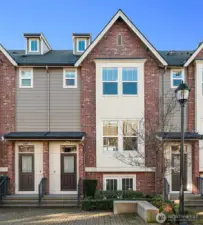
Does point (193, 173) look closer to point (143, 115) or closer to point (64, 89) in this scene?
point (143, 115)

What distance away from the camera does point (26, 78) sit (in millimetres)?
15508

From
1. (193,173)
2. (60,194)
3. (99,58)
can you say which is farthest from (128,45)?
(60,194)

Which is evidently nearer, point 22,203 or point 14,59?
point 22,203

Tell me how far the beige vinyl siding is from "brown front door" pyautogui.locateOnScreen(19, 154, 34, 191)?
1.74 m

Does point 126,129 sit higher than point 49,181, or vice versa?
point 126,129

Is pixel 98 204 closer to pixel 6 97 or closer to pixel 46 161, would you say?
pixel 46 161

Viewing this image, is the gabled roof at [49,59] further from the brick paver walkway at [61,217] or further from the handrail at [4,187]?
the brick paver walkway at [61,217]

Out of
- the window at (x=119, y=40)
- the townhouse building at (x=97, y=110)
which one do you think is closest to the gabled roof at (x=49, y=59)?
the townhouse building at (x=97, y=110)

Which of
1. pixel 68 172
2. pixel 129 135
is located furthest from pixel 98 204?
pixel 129 135

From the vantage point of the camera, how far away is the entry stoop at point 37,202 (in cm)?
1342

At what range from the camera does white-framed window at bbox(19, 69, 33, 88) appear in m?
15.5

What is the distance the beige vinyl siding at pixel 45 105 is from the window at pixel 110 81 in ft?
5.45

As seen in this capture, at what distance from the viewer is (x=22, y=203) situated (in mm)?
13570

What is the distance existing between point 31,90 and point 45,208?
6.84 meters
